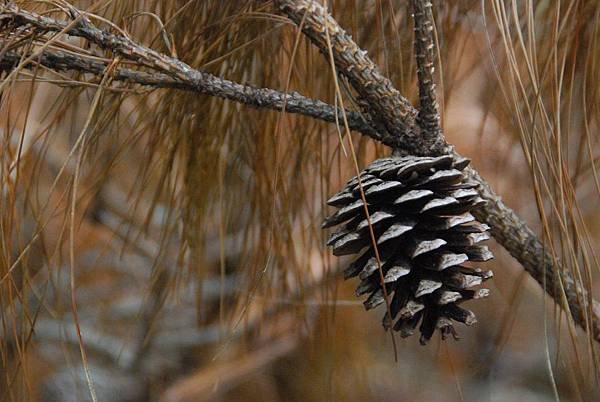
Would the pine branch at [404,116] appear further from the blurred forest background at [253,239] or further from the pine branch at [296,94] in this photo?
the blurred forest background at [253,239]

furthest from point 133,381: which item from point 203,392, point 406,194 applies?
point 406,194

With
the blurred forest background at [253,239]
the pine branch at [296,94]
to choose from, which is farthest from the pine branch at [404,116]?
the blurred forest background at [253,239]

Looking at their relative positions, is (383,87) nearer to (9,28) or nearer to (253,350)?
(9,28)

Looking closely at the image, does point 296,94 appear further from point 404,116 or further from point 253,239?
point 253,239

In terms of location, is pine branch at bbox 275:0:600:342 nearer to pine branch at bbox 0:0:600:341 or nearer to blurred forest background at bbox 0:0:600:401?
pine branch at bbox 0:0:600:341

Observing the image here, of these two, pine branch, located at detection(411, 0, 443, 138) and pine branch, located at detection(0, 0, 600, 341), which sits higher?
pine branch, located at detection(411, 0, 443, 138)

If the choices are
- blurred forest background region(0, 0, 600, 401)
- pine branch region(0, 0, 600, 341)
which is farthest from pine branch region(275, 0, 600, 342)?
blurred forest background region(0, 0, 600, 401)
